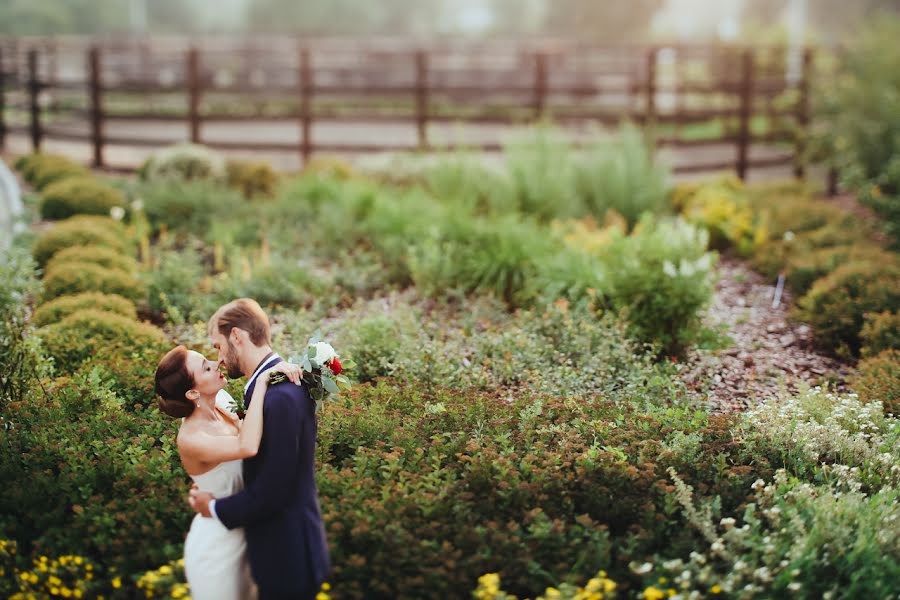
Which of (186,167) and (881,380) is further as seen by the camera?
(186,167)

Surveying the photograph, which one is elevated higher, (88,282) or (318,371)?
(318,371)

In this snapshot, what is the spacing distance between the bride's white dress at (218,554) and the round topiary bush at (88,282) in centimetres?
464

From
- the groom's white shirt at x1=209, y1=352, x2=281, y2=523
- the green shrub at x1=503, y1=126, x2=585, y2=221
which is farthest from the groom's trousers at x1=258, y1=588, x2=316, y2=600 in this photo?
the green shrub at x1=503, y1=126, x2=585, y2=221

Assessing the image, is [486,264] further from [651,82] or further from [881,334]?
[651,82]

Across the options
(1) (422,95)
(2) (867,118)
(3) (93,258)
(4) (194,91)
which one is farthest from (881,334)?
(4) (194,91)

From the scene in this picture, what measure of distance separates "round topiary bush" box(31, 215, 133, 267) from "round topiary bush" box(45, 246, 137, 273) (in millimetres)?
294

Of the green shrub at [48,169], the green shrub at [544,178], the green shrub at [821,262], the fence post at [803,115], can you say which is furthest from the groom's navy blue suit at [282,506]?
the fence post at [803,115]

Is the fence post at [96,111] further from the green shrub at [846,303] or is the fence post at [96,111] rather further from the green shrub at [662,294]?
the green shrub at [846,303]

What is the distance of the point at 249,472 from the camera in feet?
12.8

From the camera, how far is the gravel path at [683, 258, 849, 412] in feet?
22.5

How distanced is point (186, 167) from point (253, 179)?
0.90 m

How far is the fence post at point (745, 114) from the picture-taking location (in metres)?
16.5

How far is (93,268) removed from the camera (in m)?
8.34

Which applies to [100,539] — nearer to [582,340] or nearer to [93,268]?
[582,340]
